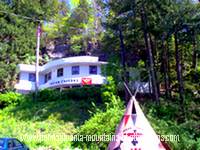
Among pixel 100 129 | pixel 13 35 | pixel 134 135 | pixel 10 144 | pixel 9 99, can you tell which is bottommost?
pixel 10 144

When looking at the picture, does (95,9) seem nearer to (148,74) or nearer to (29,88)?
(29,88)

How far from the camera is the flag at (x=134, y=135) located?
6805 millimetres

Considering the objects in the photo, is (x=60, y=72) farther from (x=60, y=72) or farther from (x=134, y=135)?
(x=134, y=135)

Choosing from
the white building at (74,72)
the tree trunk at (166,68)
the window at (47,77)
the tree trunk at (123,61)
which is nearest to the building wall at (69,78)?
the white building at (74,72)

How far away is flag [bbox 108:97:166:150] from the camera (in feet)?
22.3

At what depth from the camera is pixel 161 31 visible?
27.1m

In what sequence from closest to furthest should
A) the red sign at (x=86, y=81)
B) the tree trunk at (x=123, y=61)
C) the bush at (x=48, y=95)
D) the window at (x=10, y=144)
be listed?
the window at (x=10, y=144)
the tree trunk at (x=123, y=61)
the bush at (x=48, y=95)
the red sign at (x=86, y=81)

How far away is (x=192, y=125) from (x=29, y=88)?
2962cm

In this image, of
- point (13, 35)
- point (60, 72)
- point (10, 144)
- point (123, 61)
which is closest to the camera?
point (10, 144)

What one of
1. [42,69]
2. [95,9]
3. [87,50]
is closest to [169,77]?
[42,69]

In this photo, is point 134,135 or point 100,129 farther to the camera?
point 100,129

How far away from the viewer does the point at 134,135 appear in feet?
22.4

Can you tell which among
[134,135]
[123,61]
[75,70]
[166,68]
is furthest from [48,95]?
[134,135]

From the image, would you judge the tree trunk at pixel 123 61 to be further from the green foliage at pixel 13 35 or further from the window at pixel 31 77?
the window at pixel 31 77
